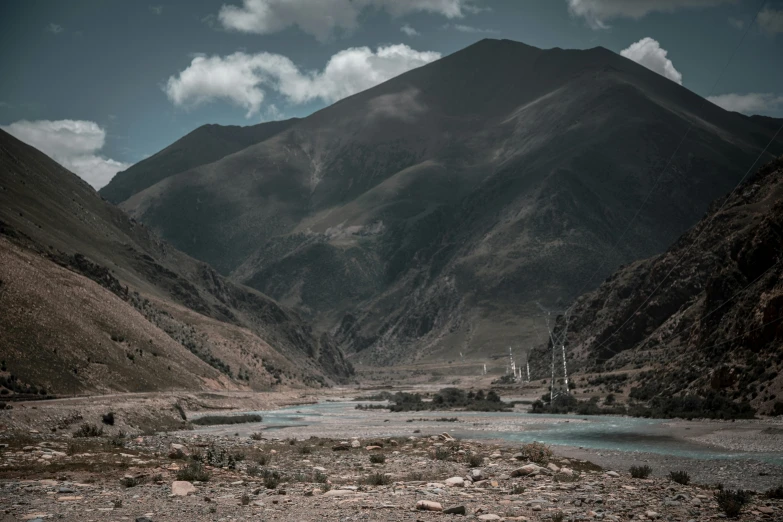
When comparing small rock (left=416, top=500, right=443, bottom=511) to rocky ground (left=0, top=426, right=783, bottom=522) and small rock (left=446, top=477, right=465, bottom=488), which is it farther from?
small rock (left=446, top=477, right=465, bottom=488)

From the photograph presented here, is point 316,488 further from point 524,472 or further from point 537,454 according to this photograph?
point 537,454

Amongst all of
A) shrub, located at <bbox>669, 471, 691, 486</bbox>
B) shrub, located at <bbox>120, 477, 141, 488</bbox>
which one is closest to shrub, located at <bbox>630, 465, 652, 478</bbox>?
shrub, located at <bbox>669, 471, 691, 486</bbox>

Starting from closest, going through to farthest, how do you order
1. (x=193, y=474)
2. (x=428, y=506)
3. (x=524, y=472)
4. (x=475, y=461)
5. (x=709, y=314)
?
(x=428, y=506)
(x=193, y=474)
(x=524, y=472)
(x=475, y=461)
(x=709, y=314)

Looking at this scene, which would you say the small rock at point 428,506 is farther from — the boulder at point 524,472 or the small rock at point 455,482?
the boulder at point 524,472

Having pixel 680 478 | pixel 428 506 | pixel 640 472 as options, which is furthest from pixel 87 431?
pixel 680 478

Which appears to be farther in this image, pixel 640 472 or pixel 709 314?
pixel 709 314

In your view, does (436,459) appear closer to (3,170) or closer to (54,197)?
(3,170)
